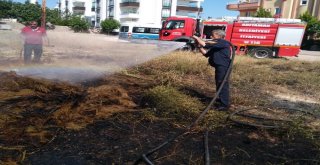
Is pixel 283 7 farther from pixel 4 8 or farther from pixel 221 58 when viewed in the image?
pixel 4 8

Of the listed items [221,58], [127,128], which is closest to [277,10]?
[221,58]

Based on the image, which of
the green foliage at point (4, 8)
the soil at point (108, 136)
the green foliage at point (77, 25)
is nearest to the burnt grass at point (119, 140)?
the soil at point (108, 136)

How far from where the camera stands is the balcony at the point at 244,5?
137ft

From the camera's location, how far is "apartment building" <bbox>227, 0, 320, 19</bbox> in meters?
34.5

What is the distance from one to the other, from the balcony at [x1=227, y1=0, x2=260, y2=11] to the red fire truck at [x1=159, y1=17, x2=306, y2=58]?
25207 mm

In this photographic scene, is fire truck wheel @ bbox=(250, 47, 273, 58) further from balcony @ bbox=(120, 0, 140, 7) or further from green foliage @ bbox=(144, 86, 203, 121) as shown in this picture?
balcony @ bbox=(120, 0, 140, 7)

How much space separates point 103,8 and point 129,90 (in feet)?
214

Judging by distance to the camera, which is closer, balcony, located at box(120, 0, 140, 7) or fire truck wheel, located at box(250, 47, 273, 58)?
fire truck wheel, located at box(250, 47, 273, 58)

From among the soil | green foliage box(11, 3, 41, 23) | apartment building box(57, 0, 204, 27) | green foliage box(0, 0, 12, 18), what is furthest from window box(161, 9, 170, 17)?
the soil

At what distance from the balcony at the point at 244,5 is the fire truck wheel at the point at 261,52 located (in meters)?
26.1

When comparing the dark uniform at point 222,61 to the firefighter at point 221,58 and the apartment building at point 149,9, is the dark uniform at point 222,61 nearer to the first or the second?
the firefighter at point 221,58

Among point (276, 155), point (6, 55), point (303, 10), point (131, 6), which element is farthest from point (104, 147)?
point (131, 6)

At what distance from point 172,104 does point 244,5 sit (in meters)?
42.3

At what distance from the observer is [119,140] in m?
3.87
